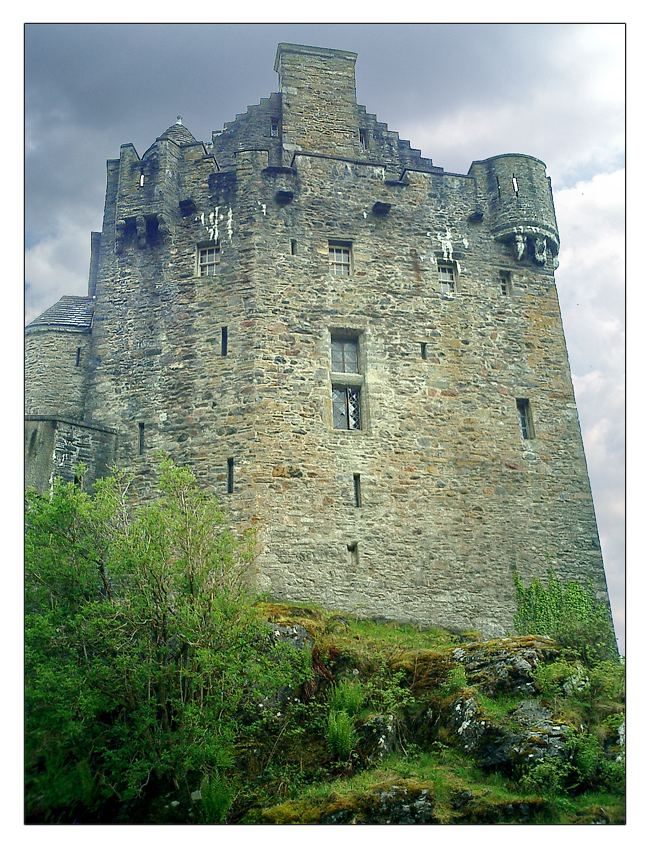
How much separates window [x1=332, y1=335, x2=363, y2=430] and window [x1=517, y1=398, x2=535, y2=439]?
14.8ft

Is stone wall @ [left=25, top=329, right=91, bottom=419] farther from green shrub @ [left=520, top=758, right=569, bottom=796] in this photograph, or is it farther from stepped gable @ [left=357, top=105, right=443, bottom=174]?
green shrub @ [left=520, top=758, right=569, bottom=796]

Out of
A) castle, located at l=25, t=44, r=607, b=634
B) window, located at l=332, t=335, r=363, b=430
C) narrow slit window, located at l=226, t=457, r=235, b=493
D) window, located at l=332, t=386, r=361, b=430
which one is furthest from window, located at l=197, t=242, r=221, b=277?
narrow slit window, located at l=226, t=457, r=235, b=493

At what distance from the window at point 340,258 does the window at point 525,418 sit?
5.80 meters

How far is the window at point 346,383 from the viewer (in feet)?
74.3

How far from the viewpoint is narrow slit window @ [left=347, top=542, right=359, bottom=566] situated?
68.8 ft

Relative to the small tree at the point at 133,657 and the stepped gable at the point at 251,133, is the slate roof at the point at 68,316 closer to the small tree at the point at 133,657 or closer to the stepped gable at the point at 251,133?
the stepped gable at the point at 251,133

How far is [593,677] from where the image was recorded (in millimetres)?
15664

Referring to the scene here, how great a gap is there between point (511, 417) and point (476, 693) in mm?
9791

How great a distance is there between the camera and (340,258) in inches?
963

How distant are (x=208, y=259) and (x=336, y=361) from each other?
456 centimetres

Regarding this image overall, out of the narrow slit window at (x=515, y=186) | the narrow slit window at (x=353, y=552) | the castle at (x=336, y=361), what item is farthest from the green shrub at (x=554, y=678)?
the narrow slit window at (x=515, y=186)

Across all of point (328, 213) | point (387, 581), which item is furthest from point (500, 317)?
point (387, 581)

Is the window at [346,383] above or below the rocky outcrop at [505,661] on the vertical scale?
above

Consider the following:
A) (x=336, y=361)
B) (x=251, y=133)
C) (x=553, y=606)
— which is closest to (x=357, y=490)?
(x=336, y=361)
